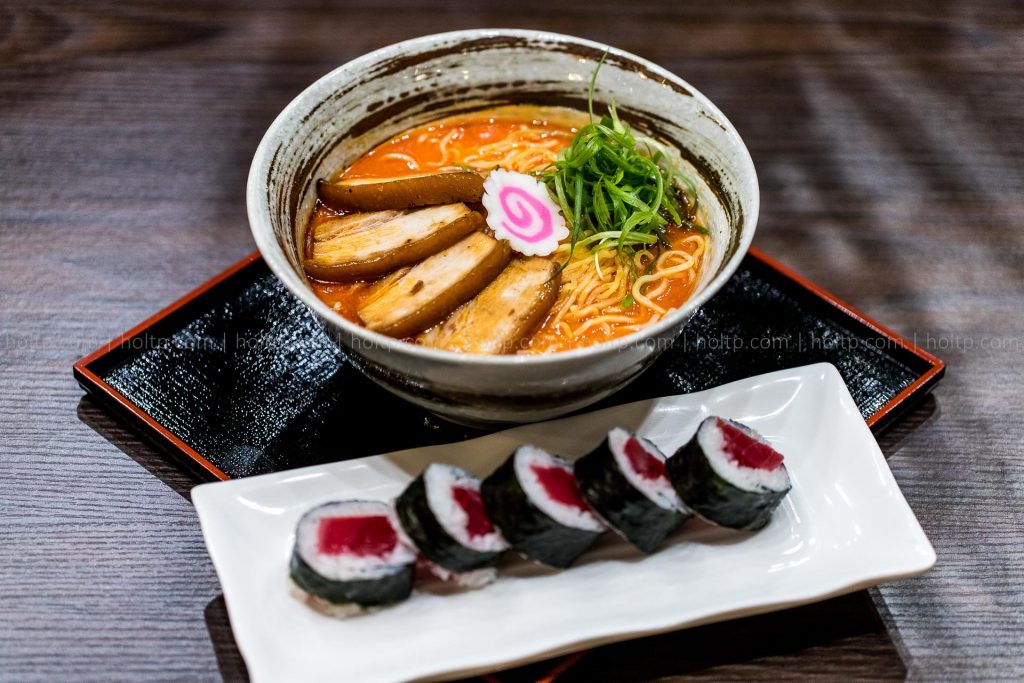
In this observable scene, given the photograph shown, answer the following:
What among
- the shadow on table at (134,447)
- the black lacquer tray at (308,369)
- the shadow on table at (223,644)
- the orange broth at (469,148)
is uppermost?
the orange broth at (469,148)

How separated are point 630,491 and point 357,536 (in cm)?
58

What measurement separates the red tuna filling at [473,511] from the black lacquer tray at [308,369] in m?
0.35

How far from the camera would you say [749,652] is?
190 centimetres

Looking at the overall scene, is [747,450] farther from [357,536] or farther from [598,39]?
[598,39]

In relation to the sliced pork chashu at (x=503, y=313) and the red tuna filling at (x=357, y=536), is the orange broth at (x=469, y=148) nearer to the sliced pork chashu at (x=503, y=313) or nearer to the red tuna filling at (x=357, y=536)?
the sliced pork chashu at (x=503, y=313)

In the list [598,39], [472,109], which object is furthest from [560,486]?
[598,39]

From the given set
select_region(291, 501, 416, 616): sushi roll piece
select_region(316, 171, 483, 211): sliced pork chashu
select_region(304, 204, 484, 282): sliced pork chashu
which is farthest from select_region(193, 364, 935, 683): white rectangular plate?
select_region(316, 171, 483, 211): sliced pork chashu

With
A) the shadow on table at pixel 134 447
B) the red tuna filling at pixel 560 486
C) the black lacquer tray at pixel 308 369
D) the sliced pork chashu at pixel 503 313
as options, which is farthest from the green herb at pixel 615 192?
the shadow on table at pixel 134 447

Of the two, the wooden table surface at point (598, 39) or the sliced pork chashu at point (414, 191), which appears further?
the sliced pork chashu at point (414, 191)

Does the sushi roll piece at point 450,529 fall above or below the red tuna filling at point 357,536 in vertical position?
above

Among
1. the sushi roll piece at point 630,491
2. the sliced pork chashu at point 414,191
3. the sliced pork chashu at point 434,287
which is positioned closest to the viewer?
the sushi roll piece at point 630,491

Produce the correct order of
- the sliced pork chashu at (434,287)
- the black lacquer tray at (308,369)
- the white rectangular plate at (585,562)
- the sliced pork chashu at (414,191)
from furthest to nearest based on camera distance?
the sliced pork chashu at (414,191) < the black lacquer tray at (308,369) < the sliced pork chashu at (434,287) < the white rectangular plate at (585,562)

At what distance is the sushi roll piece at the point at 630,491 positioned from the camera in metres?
1.83

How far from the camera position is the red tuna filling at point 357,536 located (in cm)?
179
